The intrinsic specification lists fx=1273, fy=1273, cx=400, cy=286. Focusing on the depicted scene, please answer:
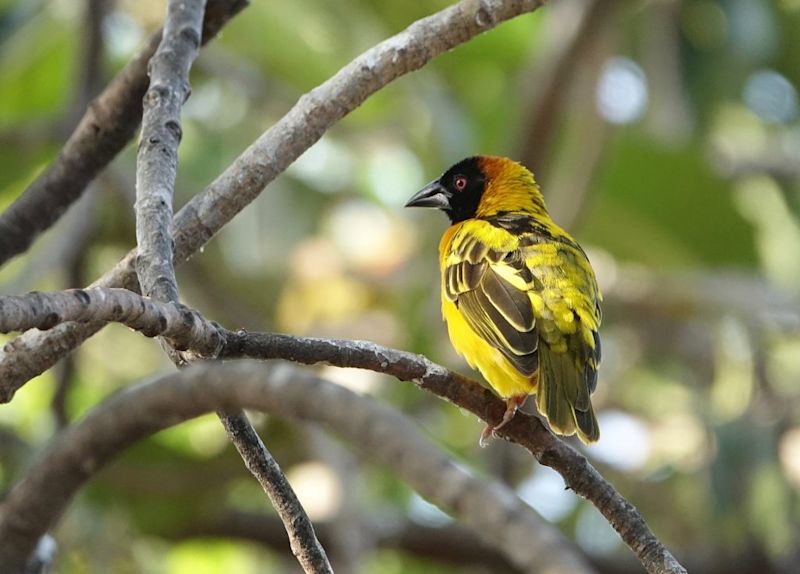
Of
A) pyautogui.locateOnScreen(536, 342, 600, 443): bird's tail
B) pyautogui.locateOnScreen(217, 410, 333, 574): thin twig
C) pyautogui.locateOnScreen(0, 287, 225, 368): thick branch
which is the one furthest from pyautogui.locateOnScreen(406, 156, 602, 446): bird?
pyautogui.locateOnScreen(0, 287, 225, 368): thick branch

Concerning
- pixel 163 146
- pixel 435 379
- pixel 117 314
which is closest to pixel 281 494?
pixel 435 379

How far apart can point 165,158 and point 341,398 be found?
1.31 meters

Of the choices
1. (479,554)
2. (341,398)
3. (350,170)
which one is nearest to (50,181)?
(341,398)

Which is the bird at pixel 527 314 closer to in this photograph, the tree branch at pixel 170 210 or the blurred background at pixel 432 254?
the tree branch at pixel 170 210

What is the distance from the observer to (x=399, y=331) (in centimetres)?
841

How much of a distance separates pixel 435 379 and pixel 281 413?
A: 1017mm

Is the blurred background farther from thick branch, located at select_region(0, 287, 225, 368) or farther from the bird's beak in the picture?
thick branch, located at select_region(0, 287, 225, 368)

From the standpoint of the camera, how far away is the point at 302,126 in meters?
2.97

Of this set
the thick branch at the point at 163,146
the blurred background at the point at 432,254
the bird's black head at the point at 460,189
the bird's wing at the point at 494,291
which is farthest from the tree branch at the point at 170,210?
the blurred background at the point at 432,254

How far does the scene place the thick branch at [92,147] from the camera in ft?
11.4

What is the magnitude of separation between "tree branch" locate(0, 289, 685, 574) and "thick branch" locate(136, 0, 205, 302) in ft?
0.56

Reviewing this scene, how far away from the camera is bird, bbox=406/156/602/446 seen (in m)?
3.89

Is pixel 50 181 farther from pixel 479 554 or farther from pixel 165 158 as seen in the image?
pixel 479 554

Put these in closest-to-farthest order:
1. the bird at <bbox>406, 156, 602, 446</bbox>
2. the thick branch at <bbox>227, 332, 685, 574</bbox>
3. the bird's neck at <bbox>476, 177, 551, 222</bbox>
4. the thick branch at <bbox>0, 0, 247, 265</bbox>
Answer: the thick branch at <bbox>227, 332, 685, 574</bbox> < the thick branch at <bbox>0, 0, 247, 265</bbox> < the bird at <bbox>406, 156, 602, 446</bbox> < the bird's neck at <bbox>476, 177, 551, 222</bbox>
